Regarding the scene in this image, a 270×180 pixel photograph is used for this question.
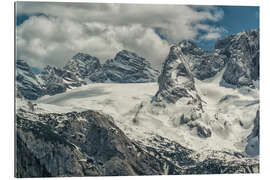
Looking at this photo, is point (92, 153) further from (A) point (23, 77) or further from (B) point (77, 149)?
(A) point (23, 77)

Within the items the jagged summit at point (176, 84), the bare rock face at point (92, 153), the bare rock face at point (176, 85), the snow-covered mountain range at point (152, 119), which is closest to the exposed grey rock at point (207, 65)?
the snow-covered mountain range at point (152, 119)

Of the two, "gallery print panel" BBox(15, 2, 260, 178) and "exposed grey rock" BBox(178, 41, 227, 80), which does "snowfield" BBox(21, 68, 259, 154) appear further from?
"exposed grey rock" BBox(178, 41, 227, 80)

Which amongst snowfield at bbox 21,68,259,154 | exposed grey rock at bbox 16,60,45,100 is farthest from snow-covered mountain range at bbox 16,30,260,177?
snowfield at bbox 21,68,259,154

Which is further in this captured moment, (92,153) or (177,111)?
(177,111)

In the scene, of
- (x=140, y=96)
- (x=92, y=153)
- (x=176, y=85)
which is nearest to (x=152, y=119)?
(x=176, y=85)

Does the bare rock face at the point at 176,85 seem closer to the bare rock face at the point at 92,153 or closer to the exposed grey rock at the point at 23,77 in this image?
the bare rock face at the point at 92,153

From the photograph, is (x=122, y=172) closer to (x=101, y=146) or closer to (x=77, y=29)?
(x=101, y=146)

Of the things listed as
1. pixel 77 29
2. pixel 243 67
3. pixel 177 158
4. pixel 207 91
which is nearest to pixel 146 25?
pixel 77 29
